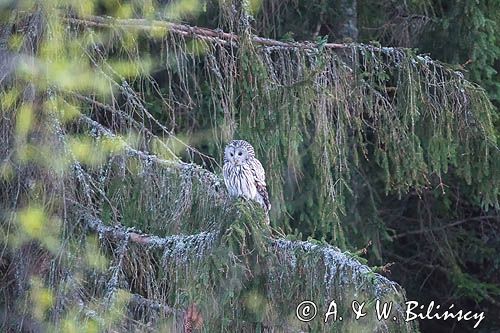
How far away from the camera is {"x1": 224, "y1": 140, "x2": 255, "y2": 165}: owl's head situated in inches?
233

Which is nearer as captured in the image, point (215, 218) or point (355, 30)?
point (215, 218)

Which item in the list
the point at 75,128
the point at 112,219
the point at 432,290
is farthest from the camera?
the point at 432,290

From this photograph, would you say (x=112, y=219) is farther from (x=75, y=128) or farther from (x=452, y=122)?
(x=452, y=122)

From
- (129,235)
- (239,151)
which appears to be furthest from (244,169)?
(129,235)

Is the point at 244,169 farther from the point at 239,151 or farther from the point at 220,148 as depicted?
the point at 220,148

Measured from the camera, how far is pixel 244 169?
5.93 metres

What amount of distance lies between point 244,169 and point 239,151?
107mm

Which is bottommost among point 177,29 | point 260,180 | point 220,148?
point 260,180

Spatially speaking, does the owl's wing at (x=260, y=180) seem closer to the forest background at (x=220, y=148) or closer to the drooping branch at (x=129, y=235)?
the forest background at (x=220, y=148)

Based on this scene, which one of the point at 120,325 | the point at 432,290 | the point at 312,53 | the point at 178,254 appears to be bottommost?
the point at 432,290

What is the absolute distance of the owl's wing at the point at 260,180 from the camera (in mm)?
5961

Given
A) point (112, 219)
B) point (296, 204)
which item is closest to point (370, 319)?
point (112, 219)

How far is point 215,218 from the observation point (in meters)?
4.34

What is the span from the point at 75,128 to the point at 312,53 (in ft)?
4.84
